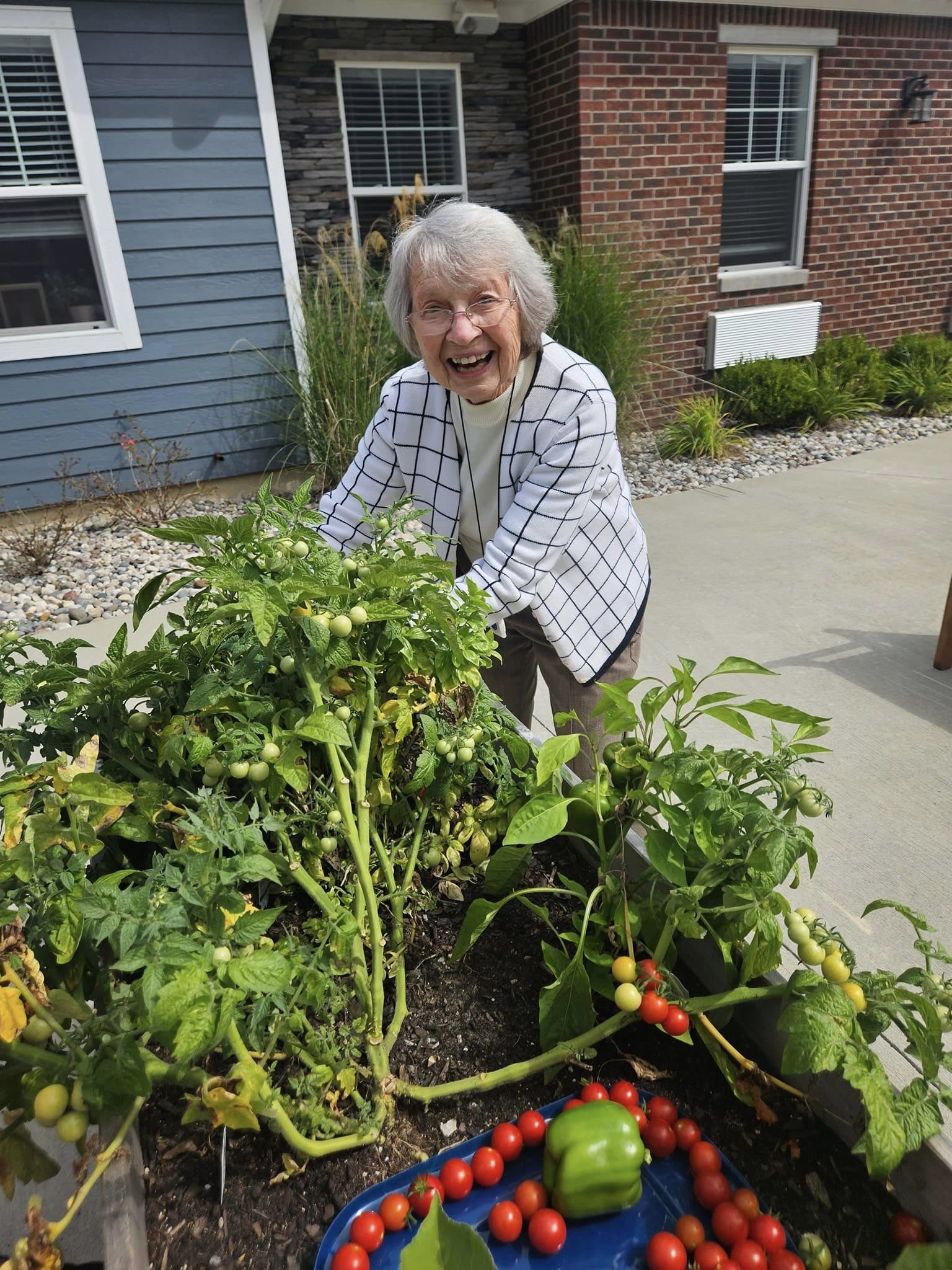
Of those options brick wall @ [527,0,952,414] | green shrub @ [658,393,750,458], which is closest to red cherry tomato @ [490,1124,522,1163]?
green shrub @ [658,393,750,458]

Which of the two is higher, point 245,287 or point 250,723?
A: point 245,287

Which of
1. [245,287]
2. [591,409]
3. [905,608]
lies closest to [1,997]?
[591,409]

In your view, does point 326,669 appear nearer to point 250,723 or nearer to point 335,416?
point 250,723

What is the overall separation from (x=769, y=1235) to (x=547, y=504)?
3.87 ft

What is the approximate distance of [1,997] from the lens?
0.75 metres

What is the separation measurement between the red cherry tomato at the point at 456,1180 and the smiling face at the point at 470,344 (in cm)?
129

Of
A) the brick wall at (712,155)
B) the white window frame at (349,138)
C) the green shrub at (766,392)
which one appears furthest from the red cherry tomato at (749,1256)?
the green shrub at (766,392)

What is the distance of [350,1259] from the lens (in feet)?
2.77

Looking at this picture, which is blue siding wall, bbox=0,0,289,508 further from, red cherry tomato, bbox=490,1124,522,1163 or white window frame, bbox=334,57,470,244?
red cherry tomato, bbox=490,1124,522,1163

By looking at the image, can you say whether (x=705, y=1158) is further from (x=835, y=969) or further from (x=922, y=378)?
(x=922, y=378)

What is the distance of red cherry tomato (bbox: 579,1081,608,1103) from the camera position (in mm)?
965

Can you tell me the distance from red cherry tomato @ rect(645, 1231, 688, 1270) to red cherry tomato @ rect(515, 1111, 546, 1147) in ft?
0.53

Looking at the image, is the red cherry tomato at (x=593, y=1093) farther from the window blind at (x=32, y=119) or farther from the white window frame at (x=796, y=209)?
the white window frame at (x=796, y=209)

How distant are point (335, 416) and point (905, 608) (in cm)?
347
